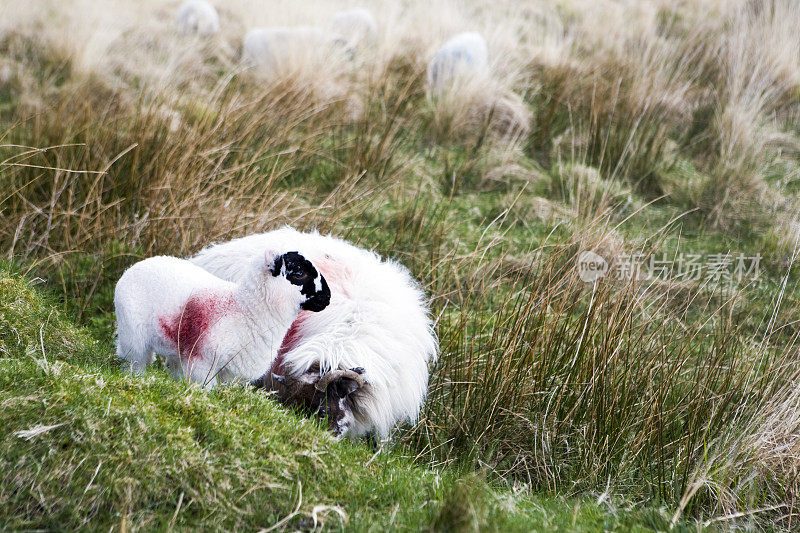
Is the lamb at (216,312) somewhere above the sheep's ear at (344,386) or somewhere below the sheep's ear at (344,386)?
above

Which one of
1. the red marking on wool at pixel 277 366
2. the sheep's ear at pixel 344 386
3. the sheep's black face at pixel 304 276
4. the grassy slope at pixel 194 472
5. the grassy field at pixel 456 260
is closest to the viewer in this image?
the grassy slope at pixel 194 472

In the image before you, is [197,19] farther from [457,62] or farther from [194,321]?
[194,321]

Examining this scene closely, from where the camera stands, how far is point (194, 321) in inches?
112

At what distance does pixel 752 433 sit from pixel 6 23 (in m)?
9.36

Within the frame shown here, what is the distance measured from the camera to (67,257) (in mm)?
4176

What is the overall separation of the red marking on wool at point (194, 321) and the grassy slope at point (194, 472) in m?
0.16

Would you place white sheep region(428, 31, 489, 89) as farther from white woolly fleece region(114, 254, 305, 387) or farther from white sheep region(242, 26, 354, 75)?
white woolly fleece region(114, 254, 305, 387)

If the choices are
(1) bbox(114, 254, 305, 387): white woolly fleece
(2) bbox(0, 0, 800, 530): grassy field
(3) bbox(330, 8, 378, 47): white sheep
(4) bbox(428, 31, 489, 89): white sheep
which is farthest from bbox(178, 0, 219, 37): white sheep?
(1) bbox(114, 254, 305, 387): white woolly fleece

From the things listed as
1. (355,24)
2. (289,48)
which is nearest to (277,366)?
(289,48)

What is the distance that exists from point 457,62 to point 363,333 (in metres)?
5.06

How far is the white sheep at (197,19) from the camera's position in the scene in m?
10.8

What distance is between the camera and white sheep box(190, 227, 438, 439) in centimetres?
298

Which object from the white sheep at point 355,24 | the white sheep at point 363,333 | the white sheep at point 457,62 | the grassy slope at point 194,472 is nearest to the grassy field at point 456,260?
the grassy slope at point 194,472

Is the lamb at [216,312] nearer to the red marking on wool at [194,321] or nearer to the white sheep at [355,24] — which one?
the red marking on wool at [194,321]
